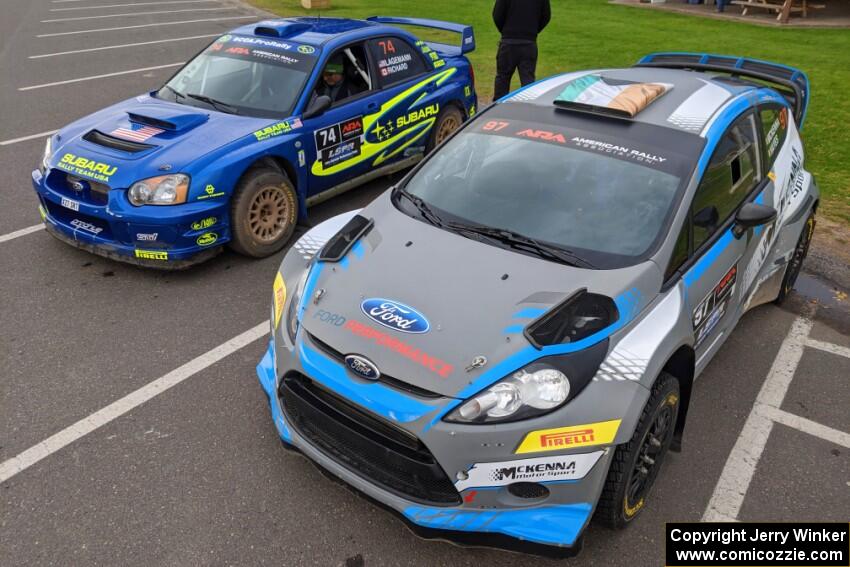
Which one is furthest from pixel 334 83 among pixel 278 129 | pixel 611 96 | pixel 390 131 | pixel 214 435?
pixel 214 435

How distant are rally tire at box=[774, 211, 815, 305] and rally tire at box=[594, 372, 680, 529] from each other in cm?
215

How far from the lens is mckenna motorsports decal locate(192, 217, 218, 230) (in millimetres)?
4594

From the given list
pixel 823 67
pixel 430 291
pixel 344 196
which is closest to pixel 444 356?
pixel 430 291

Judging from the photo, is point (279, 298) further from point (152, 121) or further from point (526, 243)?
point (152, 121)

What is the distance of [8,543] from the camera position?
273cm

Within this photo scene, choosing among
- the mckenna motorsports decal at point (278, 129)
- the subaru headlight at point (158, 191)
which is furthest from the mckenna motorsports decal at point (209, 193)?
the mckenna motorsports decal at point (278, 129)

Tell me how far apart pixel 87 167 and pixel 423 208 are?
2.71 m

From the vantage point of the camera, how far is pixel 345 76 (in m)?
5.77

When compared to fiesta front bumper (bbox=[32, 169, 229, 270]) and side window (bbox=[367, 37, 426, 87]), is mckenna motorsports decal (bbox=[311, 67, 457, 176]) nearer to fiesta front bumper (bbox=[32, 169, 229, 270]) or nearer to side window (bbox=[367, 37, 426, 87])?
side window (bbox=[367, 37, 426, 87])

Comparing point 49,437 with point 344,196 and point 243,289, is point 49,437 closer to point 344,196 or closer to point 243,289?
point 243,289

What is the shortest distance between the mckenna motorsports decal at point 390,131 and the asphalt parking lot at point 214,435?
1104mm

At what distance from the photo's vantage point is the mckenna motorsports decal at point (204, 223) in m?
4.59

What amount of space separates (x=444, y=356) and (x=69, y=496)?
75.4 inches

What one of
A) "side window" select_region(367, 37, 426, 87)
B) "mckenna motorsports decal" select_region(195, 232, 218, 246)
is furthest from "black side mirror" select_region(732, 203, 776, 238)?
"side window" select_region(367, 37, 426, 87)
